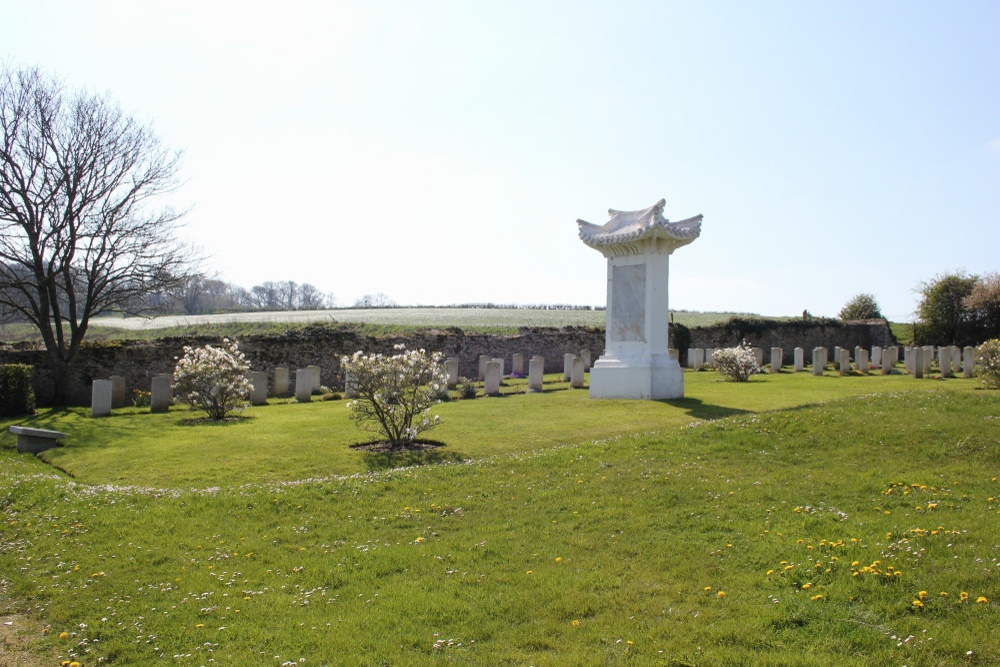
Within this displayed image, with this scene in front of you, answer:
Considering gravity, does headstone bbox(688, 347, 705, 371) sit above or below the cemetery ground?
above

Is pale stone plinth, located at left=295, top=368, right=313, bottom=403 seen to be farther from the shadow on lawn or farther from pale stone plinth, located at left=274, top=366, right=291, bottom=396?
the shadow on lawn

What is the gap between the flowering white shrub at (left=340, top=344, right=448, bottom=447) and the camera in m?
13.0

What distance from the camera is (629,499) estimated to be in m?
8.39

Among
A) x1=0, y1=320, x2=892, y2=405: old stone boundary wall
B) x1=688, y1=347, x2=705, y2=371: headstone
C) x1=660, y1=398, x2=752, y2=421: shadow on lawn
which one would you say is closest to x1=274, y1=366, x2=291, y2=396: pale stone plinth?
x1=0, y1=320, x2=892, y2=405: old stone boundary wall

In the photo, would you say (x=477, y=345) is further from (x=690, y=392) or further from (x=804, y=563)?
(x=804, y=563)

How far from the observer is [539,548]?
7.05 meters

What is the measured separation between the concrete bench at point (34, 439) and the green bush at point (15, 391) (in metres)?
6.33

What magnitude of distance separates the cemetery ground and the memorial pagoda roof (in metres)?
6.79

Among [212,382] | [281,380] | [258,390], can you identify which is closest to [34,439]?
[212,382]

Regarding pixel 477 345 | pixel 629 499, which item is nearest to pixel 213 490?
pixel 629 499

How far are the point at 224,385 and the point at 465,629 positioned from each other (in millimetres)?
13565

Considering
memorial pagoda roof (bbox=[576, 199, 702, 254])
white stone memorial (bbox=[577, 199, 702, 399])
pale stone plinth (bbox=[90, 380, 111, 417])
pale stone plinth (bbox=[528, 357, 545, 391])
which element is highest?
memorial pagoda roof (bbox=[576, 199, 702, 254])

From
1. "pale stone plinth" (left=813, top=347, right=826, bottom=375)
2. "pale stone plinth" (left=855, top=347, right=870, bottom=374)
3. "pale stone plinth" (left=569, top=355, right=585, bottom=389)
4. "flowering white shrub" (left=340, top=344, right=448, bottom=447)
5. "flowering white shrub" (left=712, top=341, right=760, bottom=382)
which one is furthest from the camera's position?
"pale stone plinth" (left=855, top=347, right=870, bottom=374)

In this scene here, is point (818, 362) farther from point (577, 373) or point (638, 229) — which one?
point (638, 229)
